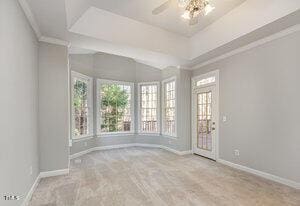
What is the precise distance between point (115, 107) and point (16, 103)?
4555mm

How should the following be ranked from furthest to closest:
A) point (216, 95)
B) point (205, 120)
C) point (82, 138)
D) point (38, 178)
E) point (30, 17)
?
point (82, 138)
point (205, 120)
point (216, 95)
point (38, 178)
point (30, 17)

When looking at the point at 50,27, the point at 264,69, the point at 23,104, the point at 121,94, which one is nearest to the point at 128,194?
the point at 23,104

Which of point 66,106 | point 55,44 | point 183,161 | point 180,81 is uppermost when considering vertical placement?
point 55,44

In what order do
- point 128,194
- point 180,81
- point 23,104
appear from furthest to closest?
point 180,81 < point 128,194 < point 23,104

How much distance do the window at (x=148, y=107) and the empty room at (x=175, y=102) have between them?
1149 mm

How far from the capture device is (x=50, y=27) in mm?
3393

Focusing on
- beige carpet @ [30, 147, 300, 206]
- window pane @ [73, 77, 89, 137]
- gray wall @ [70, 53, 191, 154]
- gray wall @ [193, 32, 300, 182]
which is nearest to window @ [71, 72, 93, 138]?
window pane @ [73, 77, 89, 137]

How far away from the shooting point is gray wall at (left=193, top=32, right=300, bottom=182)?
3.39 metres

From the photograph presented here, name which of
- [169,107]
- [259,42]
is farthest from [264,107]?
[169,107]

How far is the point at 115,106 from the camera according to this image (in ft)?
22.9

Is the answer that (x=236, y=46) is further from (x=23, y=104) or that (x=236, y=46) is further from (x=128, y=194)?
(x=23, y=104)

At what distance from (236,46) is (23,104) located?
4181mm

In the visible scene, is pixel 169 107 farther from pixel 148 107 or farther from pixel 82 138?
pixel 82 138

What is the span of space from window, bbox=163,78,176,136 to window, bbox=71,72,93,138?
2500mm
